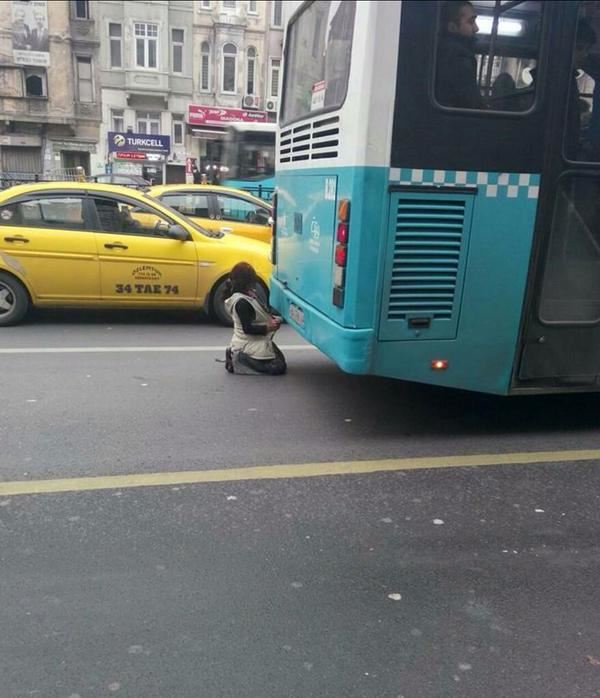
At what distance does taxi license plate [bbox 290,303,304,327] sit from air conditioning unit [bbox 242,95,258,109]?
34.1 metres

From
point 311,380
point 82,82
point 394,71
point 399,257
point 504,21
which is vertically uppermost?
point 82,82

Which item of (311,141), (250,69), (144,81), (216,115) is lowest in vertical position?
(311,141)

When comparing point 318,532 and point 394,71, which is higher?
point 394,71

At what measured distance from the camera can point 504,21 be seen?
398cm

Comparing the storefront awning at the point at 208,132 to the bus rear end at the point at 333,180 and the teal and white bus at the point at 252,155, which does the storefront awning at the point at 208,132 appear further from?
the bus rear end at the point at 333,180

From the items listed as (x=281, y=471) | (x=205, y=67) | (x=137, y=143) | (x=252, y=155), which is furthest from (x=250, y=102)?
(x=281, y=471)

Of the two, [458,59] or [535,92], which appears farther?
[535,92]

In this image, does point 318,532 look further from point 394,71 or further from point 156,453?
point 394,71

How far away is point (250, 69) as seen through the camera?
122 ft

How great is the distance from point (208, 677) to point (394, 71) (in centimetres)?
332

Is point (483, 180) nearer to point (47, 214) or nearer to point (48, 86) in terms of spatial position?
point (47, 214)

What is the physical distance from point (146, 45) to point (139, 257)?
32.0 m

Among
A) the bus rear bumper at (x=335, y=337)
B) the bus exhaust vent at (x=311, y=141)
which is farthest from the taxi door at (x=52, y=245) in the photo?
the bus rear bumper at (x=335, y=337)

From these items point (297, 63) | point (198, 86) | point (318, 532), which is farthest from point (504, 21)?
point (198, 86)
